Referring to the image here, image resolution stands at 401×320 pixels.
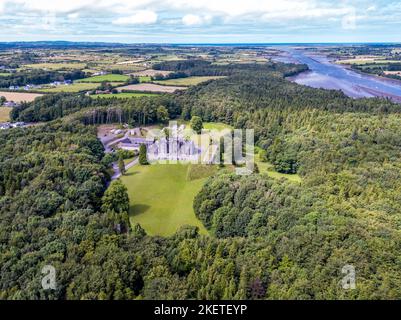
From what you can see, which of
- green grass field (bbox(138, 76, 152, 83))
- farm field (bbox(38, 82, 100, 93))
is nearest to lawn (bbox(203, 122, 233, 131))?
farm field (bbox(38, 82, 100, 93))

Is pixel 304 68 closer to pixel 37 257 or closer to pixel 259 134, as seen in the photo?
pixel 259 134

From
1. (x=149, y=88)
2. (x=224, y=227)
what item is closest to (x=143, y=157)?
(x=224, y=227)

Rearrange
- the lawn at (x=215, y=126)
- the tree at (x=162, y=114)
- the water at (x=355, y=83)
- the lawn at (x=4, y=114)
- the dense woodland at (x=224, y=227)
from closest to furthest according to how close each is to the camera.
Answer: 1. the dense woodland at (x=224, y=227)
2. the lawn at (x=215, y=126)
3. the tree at (x=162, y=114)
4. the lawn at (x=4, y=114)
5. the water at (x=355, y=83)

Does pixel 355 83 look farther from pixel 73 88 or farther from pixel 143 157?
pixel 143 157

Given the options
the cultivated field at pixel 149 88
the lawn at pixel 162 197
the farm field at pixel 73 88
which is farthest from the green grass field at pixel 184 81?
the lawn at pixel 162 197

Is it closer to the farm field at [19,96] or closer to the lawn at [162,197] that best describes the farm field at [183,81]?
the farm field at [19,96]

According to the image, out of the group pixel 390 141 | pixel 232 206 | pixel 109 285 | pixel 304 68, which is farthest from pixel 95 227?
pixel 304 68
